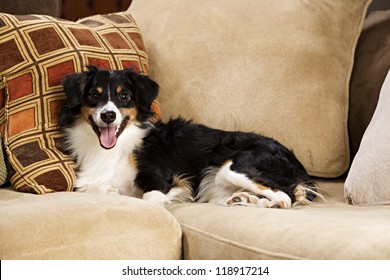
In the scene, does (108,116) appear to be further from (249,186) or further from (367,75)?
(367,75)

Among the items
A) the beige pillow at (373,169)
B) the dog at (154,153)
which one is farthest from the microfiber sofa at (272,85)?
the dog at (154,153)

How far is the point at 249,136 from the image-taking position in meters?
2.43

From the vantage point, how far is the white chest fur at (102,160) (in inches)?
92.4

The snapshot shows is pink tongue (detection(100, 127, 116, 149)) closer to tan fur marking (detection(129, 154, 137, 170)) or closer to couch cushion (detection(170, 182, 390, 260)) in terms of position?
tan fur marking (detection(129, 154, 137, 170))

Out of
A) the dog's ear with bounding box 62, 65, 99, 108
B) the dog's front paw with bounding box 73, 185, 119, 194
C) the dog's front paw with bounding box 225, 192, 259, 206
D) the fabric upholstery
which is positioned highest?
the fabric upholstery

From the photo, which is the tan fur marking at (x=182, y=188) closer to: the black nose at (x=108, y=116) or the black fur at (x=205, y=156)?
the black fur at (x=205, y=156)

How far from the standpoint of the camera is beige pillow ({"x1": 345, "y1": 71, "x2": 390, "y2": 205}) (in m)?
2.04

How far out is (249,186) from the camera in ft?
7.42

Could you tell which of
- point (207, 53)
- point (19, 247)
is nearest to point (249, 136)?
point (207, 53)

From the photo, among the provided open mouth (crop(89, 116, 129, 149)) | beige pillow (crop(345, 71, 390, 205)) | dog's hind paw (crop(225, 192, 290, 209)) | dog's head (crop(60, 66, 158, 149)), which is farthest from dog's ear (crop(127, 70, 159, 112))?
beige pillow (crop(345, 71, 390, 205))

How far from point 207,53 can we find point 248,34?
183mm

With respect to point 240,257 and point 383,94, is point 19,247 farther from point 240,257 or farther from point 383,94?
point 383,94

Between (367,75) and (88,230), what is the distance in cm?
141

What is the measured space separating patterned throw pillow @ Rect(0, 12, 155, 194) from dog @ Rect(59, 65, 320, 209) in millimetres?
71
